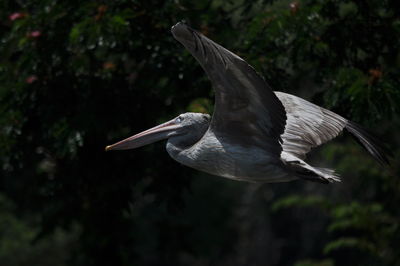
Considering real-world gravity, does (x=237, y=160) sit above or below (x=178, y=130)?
above

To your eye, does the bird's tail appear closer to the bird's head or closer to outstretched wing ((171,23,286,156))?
outstretched wing ((171,23,286,156))

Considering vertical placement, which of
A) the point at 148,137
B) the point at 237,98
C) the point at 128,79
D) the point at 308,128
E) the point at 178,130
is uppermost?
the point at 237,98

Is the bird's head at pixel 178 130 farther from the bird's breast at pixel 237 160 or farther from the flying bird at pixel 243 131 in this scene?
the bird's breast at pixel 237 160

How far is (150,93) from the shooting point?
777cm

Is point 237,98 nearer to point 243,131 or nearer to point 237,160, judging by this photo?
point 243,131

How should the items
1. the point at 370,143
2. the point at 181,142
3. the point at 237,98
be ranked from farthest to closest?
the point at 370,143 < the point at 181,142 < the point at 237,98

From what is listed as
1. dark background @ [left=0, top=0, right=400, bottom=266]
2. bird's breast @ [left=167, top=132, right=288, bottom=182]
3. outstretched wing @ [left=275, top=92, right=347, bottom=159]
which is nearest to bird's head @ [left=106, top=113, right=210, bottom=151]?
bird's breast @ [left=167, top=132, right=288, bottom=182]

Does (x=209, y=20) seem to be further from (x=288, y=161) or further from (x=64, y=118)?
(x=288, y=161)

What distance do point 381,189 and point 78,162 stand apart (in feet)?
15.8

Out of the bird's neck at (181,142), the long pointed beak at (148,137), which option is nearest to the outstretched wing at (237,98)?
the bird's neck at (181,142)

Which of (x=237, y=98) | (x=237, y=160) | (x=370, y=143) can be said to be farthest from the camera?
(x=370, y=143)

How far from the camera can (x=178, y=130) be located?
5992 mm

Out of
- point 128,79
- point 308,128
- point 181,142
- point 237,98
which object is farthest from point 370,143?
point 128,79

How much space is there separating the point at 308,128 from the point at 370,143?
1.61 ft
